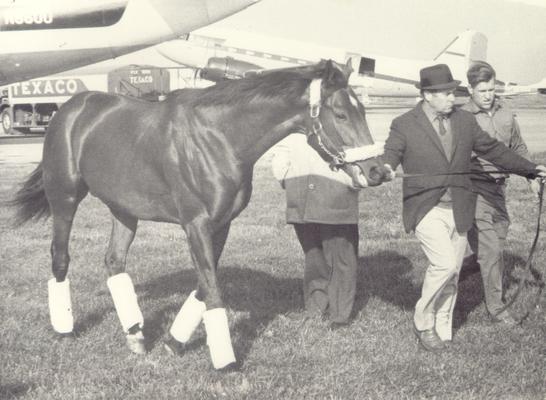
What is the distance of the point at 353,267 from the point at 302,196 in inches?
32.5

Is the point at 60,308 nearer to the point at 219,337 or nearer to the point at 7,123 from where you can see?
the point at 219,337

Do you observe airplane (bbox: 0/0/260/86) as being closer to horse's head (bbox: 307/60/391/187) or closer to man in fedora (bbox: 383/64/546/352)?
man in fedora (bbox: 383/64/546/352)

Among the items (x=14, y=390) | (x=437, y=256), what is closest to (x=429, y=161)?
(x=437, y=256)

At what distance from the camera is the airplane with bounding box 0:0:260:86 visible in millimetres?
14023

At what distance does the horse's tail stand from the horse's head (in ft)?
11.2

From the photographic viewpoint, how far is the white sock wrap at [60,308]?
17.9 feet

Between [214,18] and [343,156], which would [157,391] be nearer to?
[343,156]

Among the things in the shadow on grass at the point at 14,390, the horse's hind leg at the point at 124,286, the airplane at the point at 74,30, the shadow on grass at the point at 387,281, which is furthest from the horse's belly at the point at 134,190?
the airplane at the point at 74,30

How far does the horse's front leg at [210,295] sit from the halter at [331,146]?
3.30ft

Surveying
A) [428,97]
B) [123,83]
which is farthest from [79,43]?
[123,83]

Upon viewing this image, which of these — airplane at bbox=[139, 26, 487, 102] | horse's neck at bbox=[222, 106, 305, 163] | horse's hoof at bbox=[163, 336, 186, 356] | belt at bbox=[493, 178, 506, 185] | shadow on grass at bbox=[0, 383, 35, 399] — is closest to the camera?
shadow on grass at bbox=[0, 383, 35, 399]

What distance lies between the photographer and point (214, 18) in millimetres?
16844

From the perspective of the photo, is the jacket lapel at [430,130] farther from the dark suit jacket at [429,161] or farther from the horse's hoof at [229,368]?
the horse's hoof at [229,368]

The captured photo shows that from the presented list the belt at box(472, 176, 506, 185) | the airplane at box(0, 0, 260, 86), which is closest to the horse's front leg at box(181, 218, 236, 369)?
the belt at box(472, 176, 506, 185)
